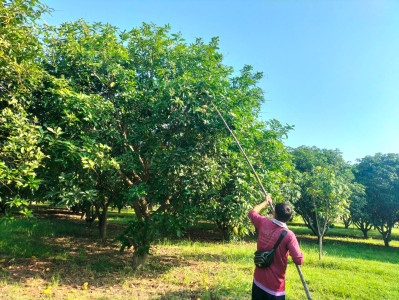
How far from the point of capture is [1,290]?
6.08 m

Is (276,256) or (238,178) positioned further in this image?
(238,178)

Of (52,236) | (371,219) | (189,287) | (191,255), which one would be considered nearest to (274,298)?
(189,287)

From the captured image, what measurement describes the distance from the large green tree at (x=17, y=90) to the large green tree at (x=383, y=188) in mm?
24618

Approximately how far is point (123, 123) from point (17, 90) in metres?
2.82

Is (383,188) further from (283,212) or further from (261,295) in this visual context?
(261,295)

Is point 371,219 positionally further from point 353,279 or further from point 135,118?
point 135,118

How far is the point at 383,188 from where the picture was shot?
21766 millimetres

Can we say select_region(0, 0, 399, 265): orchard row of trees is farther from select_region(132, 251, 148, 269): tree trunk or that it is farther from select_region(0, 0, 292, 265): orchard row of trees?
select_region(132, 251, 148, 269): tree trunk

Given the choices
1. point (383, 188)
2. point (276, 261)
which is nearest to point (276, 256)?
point (276, 261)

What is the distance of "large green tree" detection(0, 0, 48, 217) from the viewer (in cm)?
512

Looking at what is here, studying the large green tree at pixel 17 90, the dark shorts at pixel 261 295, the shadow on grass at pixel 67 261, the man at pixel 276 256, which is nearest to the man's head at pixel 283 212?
the man at pixel 276 256

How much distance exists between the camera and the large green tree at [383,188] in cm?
2147

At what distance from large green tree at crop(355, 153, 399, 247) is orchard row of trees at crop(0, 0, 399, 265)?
1788 centimetres

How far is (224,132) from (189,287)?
4.34 metres
